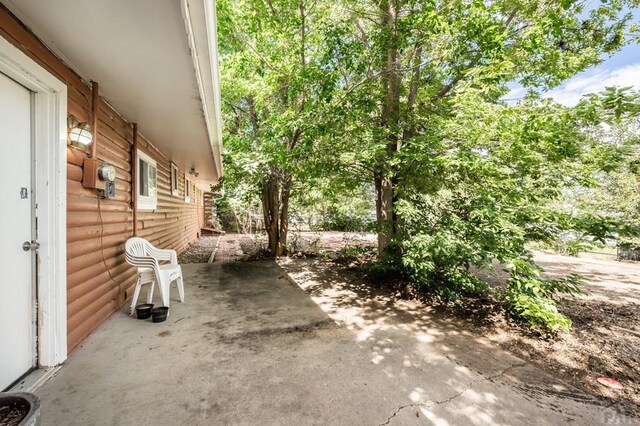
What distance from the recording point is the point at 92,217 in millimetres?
2820

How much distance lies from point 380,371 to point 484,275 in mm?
4462

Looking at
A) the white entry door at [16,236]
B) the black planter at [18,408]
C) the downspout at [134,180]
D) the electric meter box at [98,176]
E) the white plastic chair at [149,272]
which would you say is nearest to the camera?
the black planter at [18,408]

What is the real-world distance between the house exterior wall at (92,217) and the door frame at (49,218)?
16 centimetres

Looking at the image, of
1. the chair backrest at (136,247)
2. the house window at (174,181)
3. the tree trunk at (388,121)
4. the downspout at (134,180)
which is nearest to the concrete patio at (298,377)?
the chair backrest at (136,247)

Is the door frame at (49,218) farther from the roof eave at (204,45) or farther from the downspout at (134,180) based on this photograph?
the downspout at (134,180)

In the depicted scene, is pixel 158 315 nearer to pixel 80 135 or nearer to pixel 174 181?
pixel 80 135

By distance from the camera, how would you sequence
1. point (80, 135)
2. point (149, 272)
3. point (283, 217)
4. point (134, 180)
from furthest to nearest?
point (283, 217) → point (134, 180) → point (149, 272) → point (80, 135)

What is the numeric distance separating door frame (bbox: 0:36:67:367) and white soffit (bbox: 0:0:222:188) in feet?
1.11

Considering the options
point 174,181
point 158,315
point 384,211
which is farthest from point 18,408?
point 174,181

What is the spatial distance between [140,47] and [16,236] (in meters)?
1.56

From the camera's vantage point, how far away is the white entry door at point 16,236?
1.83 metres

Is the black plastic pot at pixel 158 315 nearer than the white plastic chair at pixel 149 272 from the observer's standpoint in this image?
Yes

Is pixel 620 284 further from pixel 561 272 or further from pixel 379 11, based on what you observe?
pixel 379 11

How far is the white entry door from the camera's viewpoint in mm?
1832
